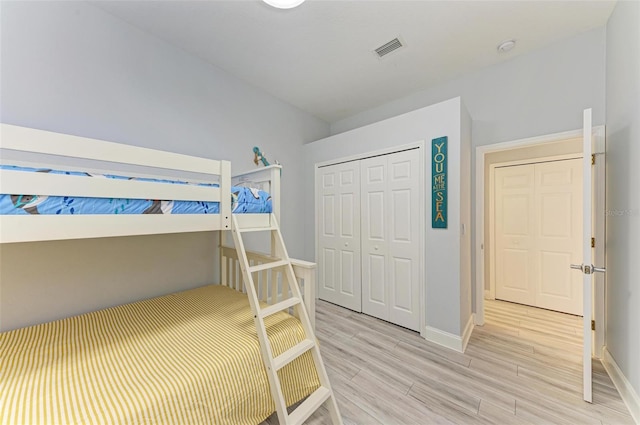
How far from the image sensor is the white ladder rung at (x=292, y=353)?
4.15 ft

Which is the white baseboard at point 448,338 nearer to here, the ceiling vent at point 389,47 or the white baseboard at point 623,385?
the white baseboard at point 623,385

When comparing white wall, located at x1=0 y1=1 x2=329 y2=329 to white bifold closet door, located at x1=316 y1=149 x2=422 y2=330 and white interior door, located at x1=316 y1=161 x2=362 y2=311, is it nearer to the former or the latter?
white interior door, located at x1=316 y1=161 x2=362 y2=311

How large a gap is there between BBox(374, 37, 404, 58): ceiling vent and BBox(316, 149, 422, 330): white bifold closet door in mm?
987

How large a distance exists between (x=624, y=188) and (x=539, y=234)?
1.82 metres

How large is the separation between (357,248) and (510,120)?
216 centimetres

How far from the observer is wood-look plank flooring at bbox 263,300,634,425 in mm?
1433

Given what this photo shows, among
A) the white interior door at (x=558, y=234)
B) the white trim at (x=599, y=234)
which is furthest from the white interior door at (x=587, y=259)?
the white interior door at (x=558, y=234)

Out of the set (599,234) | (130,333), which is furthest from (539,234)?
A: (130,333)

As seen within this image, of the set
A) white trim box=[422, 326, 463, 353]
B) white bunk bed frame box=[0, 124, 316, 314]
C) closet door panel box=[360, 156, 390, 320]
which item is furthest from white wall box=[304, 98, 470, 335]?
white bunk bed frame box=[0, 124, 316, 314]

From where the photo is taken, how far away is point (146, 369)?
1080 millimetres

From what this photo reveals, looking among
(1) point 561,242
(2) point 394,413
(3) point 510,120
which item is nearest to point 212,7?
(3) point 510,120

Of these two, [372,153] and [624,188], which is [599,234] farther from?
[372,153]

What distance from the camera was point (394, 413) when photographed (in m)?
1.45

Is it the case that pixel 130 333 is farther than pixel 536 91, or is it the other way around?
pixel 536 91
